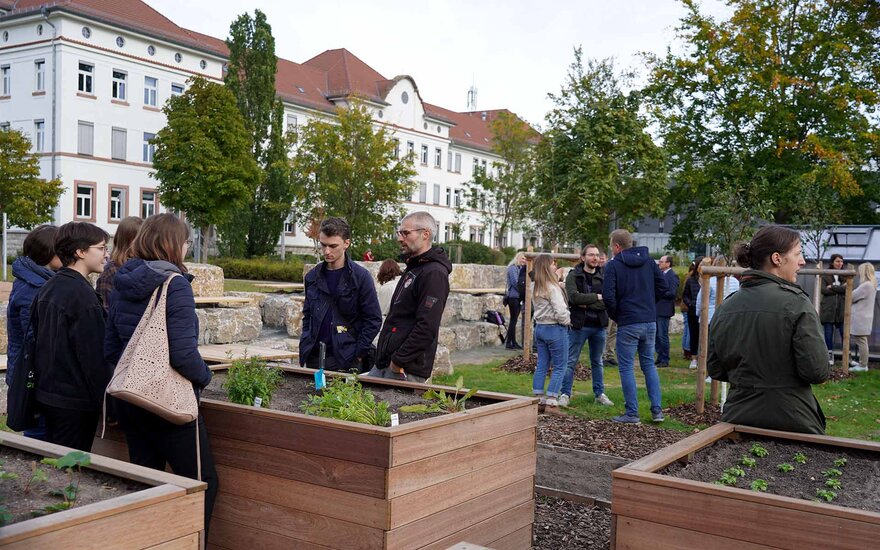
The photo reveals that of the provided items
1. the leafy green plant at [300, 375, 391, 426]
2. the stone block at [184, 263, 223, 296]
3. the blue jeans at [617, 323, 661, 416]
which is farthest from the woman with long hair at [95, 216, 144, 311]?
the stone block at [184, 263, 223, 296]

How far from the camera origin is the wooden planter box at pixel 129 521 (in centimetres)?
247

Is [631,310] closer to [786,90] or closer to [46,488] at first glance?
[46,488]

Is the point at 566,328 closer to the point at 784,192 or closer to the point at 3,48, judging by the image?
the point at 784,192

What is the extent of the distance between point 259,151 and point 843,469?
43.7 m

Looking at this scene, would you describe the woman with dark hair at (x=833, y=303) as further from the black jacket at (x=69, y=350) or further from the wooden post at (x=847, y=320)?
the black jacket at (x=69, y=350)

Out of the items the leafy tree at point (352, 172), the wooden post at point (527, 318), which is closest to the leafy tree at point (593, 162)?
the wooden post at point (527, 318)

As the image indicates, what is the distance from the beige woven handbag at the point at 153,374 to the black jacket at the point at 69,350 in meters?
0.62

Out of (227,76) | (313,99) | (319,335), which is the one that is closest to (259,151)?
(227,76)

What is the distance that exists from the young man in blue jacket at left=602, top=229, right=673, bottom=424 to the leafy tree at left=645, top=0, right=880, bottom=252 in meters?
18.2

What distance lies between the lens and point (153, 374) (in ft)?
12.3

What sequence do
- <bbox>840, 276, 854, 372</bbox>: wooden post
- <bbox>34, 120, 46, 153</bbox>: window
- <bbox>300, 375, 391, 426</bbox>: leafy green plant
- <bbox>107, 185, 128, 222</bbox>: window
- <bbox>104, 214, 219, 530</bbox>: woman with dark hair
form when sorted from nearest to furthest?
1. <bbox>104, 214, 219, 530</bbox>: woman with dark hair
2. <bbox>300, 375, 391, 426</bbox>: leafy green plant
3. <bbox>840, 276, 854, 372</bbox>: wooden post
4. <bbox>34, 120, 46, 153</bbox>: window
5. <bbox>107, 185, 128, 222</bbox>: window

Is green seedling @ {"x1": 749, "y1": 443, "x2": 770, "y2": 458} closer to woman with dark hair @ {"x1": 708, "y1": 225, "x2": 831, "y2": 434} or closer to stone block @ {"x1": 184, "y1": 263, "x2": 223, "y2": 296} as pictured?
woman with dark hair @ {"x1": 708, "y1": 225, "x2": 831, "y2": 434}

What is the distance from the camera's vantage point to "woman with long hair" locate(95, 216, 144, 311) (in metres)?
5.03

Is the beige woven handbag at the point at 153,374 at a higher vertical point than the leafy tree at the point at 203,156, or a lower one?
lower
